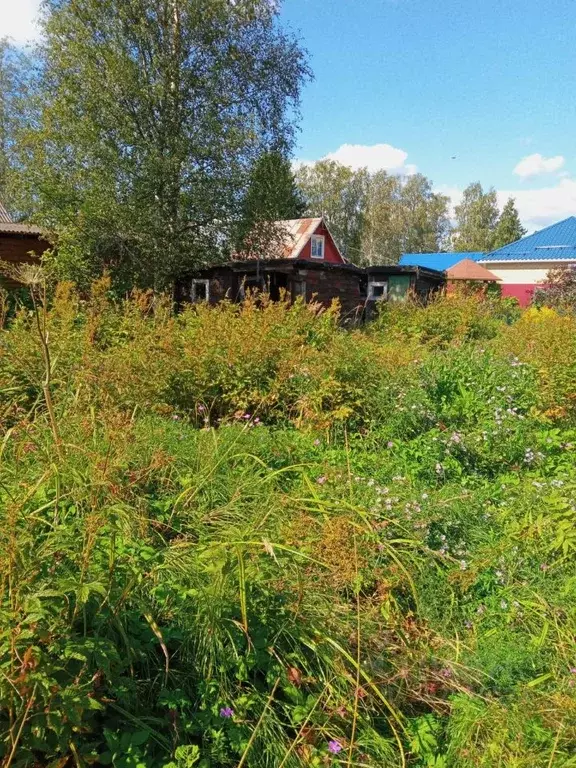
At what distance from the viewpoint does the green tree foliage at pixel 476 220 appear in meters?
55.5

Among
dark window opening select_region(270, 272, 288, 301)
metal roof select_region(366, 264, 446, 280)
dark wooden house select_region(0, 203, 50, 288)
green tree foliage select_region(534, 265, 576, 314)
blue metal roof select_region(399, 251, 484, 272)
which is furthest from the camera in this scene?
blue metal roof select_region(399, 251, 484, 272)

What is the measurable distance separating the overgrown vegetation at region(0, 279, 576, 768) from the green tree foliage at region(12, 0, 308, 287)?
26.9ft

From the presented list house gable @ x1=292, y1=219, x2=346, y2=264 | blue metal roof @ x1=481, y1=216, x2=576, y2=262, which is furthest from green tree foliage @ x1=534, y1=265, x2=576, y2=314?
house gable @ x1=292, y1=219, x2=346, y2=264

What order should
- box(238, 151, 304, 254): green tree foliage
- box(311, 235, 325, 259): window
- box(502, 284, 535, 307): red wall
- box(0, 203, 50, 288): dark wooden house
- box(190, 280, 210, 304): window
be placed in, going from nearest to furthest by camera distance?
box(238, 151, 304, 254): green tree foliage
box(0, 203, 50, 288): dark wooden house
box(190, 280, 210, 304): window
box(311, 235, 325, 259): window
box(502, 284, 535, 307): red wall

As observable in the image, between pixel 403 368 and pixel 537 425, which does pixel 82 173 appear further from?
pixel 537 425

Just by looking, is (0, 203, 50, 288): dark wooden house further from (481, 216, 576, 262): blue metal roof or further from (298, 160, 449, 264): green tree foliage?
(298, 160, 449, 264): green tree foliage

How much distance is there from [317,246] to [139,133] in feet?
52.4

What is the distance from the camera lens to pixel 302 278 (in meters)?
17.0

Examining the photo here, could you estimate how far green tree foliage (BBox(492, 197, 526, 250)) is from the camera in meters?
50.2

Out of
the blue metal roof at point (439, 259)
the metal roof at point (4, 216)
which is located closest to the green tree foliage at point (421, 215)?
Answer: the blue metal roof at point (439, 259)

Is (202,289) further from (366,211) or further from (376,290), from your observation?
(366,211)

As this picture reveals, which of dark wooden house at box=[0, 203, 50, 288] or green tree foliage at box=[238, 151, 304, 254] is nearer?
green tree foliage at box=[238, 151, 304, 254]

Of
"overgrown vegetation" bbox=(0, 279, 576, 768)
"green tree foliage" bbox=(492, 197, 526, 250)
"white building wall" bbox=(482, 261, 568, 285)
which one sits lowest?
"overgrown vegetation" bbox=(0, 279, 576, 768)

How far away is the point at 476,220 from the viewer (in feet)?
188
